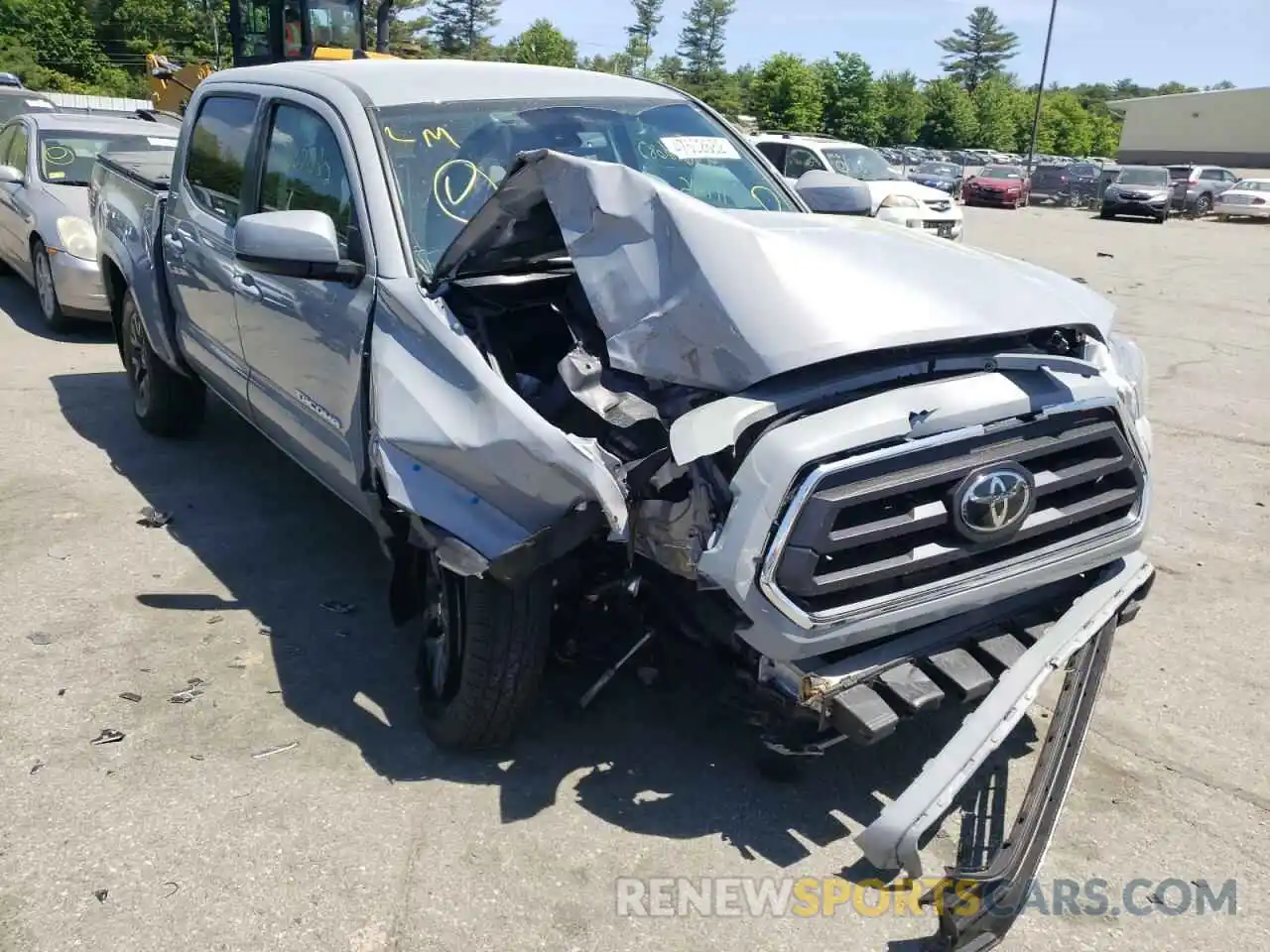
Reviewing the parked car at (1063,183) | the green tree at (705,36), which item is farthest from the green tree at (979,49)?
the parked car at (1063,183)

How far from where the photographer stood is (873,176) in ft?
54.2

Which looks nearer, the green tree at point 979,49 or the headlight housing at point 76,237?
the headlight housing at point 76,237

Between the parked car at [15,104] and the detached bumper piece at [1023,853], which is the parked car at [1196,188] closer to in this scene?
the parked car at [15,104]

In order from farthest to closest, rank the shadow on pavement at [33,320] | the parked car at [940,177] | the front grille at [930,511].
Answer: the parked car at [940,177] < the shadow on pavement at [33,320] < the front grille at [930,511]

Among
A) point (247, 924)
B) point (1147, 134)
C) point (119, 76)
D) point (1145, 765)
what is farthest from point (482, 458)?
point (1147, 134)

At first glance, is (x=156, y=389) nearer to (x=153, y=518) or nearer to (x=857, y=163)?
(x=153, y=518)

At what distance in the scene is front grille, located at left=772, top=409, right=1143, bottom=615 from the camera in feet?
8.00

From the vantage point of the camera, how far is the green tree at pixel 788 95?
5600cm

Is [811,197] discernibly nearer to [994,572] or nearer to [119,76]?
[994,572]

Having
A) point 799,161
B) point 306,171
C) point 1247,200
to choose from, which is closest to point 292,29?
point 799,161

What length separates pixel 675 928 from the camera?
2.65 meters

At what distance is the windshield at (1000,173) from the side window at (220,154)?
32409 mm

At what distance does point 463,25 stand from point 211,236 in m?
96.1

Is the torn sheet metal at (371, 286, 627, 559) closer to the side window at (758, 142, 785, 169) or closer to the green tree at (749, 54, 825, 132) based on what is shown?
the side window at (758, 142, 785, 169)
